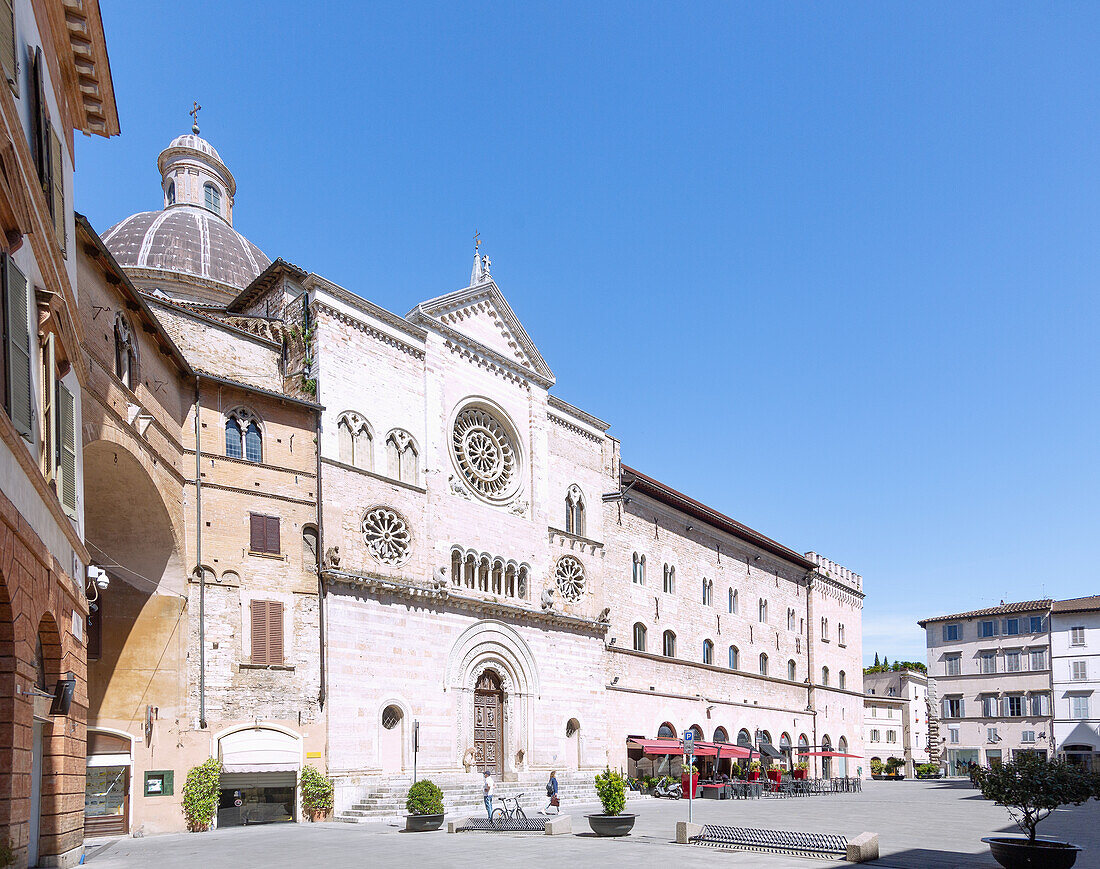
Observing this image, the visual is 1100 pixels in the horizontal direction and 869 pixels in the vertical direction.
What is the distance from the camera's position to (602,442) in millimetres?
43781

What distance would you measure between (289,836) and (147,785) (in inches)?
154

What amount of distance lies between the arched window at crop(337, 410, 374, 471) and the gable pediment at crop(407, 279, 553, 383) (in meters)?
5.24

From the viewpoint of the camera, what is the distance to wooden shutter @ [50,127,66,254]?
46.7ft

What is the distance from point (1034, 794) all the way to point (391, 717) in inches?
763

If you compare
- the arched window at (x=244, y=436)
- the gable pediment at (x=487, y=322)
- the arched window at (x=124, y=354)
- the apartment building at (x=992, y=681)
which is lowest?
the apartment building at (x=992, y=681)

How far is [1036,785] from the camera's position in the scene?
16031 millimetres

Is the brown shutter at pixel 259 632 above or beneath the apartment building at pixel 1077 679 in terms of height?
above

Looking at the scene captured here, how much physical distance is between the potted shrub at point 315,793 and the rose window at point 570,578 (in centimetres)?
1412

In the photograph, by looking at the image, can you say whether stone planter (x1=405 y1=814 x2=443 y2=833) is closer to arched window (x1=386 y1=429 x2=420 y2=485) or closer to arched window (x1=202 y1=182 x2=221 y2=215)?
arched window (x1=386 y1=429 x2=420 y2=485)

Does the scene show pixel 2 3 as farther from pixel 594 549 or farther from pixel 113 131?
pixel 594 549

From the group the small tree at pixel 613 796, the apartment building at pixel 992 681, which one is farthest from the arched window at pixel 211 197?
the apartment building at pixel 992 681

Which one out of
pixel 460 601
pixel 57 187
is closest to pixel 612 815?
pixel 460 601

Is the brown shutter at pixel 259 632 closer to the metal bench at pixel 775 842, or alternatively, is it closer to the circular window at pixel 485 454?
the circular window at pixel 485 454

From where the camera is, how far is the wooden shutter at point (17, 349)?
10.4 meters
